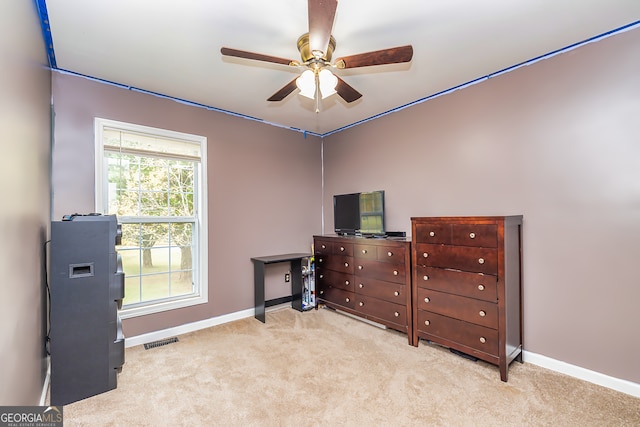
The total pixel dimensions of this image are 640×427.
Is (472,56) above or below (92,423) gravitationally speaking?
above

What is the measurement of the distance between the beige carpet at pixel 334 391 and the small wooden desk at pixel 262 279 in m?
0.69

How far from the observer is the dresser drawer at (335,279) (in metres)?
3.59

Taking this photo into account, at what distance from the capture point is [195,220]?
3.47 meters

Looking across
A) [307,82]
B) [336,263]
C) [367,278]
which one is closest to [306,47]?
[307,82]

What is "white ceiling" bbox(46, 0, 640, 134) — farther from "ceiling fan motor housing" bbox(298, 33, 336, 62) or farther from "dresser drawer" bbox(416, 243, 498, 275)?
"dresser drawer" bbox(416, 243, 498, 275)

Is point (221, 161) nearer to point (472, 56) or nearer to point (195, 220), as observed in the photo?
point (195, 220)

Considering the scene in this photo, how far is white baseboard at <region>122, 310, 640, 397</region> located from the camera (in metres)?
2.12

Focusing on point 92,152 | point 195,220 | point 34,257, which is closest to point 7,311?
point 34,257

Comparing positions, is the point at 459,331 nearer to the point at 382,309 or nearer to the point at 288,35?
the point at 382,309

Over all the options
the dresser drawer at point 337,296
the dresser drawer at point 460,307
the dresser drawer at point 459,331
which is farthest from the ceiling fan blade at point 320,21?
the dresser drawer at point 337,296

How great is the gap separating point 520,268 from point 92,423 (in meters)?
3.35

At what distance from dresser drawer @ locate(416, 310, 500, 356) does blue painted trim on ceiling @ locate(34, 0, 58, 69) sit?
3.64 meters

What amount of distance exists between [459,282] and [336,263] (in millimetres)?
1556

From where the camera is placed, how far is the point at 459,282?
8.37 ft
